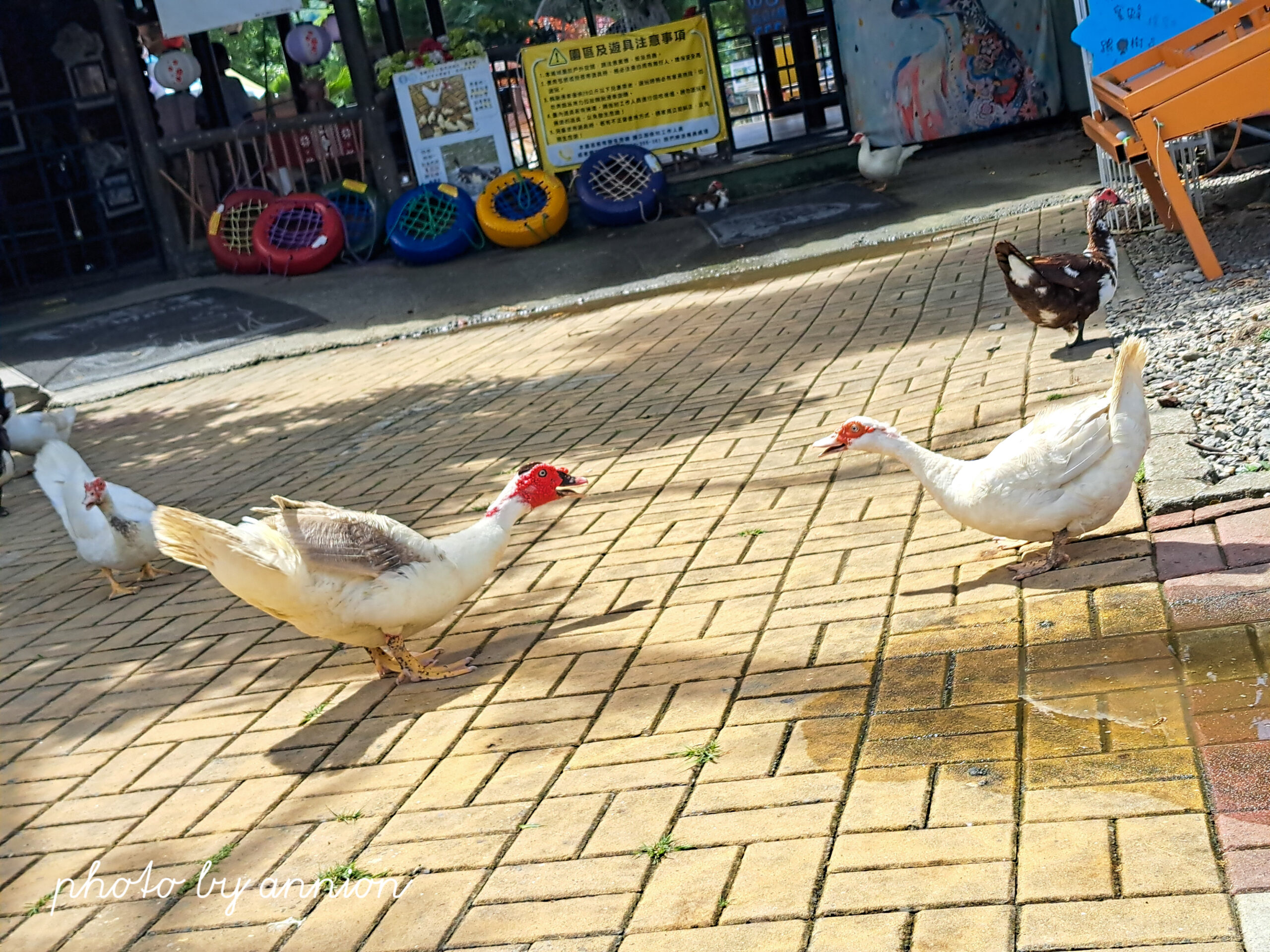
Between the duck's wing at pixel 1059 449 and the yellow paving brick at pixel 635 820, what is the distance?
1508 millimetres

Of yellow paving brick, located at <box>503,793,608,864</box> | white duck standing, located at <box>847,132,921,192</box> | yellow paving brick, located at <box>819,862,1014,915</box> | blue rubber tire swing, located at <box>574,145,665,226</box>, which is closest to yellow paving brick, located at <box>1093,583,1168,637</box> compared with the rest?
yellow paving brick, located at <box>819,862,1014,915</box>

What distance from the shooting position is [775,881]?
277 centimetres

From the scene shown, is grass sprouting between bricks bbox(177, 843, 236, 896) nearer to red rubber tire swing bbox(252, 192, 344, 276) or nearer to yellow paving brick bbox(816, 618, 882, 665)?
yellow paving brick bbox(816, 618, 882, 665)

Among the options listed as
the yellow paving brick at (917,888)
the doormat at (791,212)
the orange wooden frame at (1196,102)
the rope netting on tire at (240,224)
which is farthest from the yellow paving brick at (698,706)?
the rope netting on tire at (240,224)

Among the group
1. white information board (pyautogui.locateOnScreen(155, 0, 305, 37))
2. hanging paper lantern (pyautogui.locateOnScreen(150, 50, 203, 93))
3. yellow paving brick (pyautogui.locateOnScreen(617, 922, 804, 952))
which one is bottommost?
yellow paving brick (pyautogui.locateOnScreen(617, 922, 804, 952))

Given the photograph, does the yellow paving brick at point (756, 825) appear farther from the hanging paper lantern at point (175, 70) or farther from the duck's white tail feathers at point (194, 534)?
the hanging paper lantern at point (175, 70)

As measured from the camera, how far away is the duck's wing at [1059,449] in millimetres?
3822

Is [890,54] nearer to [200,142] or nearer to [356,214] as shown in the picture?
[356,214]

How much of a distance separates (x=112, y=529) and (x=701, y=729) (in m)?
3.58

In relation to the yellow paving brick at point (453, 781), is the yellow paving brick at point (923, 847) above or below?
above

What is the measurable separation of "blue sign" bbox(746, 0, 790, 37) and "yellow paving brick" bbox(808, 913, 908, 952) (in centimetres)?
1454

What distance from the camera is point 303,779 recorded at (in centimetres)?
379

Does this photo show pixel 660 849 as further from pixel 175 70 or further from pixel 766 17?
pixel 175 70

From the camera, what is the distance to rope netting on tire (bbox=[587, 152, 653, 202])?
1377 cm
